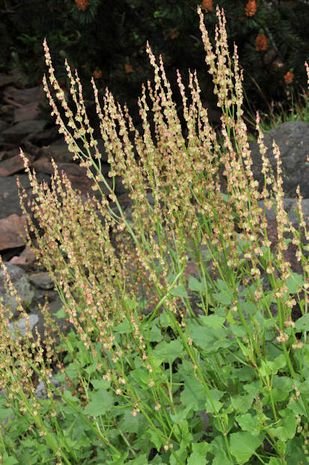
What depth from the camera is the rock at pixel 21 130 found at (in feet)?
30.1

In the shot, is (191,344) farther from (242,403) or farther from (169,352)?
(242,403)

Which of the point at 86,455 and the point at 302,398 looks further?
the point at 86,455

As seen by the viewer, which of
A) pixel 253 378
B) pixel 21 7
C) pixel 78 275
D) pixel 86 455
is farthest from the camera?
pixel 21 7

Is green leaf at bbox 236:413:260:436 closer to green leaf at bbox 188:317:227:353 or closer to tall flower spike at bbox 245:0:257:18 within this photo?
green leaf at bbox 188:317:227:353

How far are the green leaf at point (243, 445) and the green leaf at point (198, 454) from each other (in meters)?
0.11

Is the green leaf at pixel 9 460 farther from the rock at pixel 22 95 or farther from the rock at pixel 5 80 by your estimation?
the rock at pixel 5 80

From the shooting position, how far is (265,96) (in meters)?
7.79

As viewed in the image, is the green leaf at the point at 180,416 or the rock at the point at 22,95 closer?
the green leaf at the point at 180,416

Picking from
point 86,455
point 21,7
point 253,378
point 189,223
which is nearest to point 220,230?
point 189,223

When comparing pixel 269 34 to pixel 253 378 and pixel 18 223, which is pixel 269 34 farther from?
pixel 253 378

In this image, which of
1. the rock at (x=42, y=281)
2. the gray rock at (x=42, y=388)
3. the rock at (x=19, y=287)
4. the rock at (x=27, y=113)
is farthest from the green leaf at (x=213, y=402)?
the rock at (x=27, y=113)

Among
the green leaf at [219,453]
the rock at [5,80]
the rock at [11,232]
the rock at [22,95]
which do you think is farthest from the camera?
the rock at [5,80]

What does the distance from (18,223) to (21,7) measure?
3.16m

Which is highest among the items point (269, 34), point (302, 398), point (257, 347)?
Result: point (269, 34)
